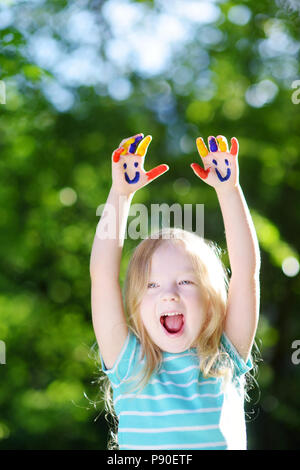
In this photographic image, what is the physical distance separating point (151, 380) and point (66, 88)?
7.18 feet

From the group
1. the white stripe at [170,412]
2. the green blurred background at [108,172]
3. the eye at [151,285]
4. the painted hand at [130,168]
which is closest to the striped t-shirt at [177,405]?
the white stripe at [170,412]

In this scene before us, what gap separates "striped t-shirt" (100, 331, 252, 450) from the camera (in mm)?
1079

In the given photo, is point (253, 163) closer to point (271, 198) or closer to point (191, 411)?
point (271, 198)

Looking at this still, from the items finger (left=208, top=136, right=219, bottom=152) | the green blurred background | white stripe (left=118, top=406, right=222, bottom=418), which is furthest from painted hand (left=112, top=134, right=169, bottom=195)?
the green blurred background

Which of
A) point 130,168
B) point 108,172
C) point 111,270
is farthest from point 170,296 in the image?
point 108,172

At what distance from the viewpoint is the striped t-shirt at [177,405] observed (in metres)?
1.08

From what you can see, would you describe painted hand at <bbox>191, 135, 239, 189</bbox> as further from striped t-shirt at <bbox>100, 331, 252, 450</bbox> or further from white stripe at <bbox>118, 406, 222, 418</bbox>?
white stripe at <bbox>118, 406, 222, 418</bbox>

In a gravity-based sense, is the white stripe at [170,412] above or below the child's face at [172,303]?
below

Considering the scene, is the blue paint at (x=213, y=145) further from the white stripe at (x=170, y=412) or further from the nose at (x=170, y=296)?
the white stripe at (x=170, y=412)

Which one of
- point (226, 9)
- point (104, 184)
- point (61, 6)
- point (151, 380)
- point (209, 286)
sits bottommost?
point (151, 380)

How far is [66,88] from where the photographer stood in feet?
9.93
